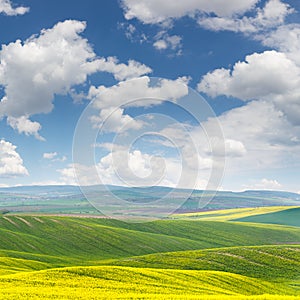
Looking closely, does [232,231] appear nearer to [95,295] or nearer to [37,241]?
[37,241]

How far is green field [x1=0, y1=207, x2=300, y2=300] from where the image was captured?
36.3 metres

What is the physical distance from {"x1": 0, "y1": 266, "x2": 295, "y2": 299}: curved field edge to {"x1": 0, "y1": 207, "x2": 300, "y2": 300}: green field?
0.08m

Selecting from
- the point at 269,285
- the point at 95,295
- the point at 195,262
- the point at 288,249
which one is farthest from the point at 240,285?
the point at 288,249

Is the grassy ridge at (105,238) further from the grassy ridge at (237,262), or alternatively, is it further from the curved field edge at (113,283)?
the curved field edge at (113,283)

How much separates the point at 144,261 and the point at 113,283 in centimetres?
4211

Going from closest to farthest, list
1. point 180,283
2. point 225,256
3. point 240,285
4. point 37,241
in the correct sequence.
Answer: point 180,283, point 240,285, point 225,256, point 37,241

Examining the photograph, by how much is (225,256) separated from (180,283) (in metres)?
44.5

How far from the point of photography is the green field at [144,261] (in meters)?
36.3

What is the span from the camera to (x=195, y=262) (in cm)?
8050

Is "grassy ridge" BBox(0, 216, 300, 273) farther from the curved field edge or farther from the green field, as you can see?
the curved field edge

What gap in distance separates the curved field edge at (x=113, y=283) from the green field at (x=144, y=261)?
8cm

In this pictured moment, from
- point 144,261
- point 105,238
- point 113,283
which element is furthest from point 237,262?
point 105,238

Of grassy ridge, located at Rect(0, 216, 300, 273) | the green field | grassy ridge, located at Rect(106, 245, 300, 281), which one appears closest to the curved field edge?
the green field

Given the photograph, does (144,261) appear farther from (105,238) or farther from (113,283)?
(105,238)
